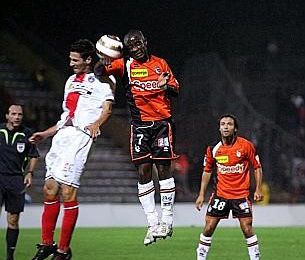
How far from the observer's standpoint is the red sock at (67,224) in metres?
11.6

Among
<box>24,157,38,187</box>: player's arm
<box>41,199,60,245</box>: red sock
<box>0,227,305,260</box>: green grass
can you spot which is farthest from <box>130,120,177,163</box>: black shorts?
<box>0,227,305,260</box>: green grass

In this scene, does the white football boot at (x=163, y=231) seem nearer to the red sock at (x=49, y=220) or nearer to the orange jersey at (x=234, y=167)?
the red sock at (x=49, y=220)

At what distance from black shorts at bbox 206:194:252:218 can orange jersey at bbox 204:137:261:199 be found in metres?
0.06

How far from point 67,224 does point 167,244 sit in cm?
620

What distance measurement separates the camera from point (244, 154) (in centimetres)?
1348

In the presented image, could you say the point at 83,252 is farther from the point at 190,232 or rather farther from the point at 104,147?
the point at 104,147

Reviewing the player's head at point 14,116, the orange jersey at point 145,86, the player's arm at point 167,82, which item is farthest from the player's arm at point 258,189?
the player's head at point 14,116

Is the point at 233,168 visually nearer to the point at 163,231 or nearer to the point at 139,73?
the point at 163,231

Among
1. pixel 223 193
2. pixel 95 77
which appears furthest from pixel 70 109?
pixel 223 193

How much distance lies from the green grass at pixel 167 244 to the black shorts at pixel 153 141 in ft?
8.93

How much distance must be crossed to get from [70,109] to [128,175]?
18329 mm

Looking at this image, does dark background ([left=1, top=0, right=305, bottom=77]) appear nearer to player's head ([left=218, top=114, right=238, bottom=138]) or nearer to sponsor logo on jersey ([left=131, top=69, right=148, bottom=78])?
player's head ([left=218, top=114, right=238, bottom=138])

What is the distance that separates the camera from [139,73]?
473 inches

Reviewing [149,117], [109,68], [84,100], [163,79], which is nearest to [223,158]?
[149,117]
